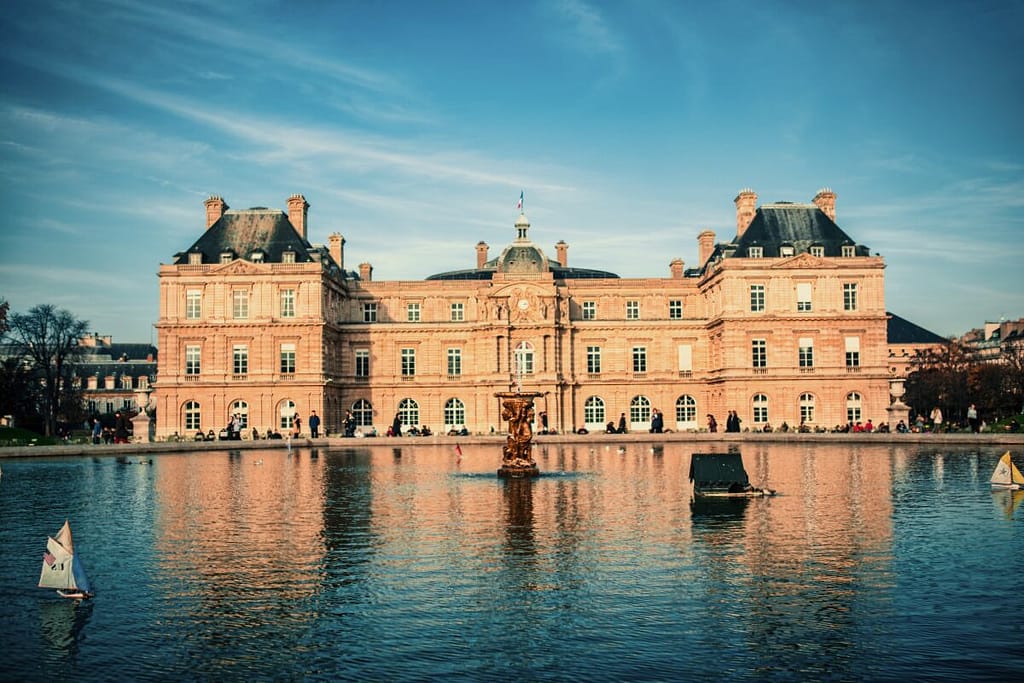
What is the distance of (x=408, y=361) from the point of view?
261 feet

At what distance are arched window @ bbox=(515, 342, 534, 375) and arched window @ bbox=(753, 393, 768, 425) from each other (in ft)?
56.1

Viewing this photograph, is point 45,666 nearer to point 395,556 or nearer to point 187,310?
point 395,556

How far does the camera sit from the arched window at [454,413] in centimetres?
7875

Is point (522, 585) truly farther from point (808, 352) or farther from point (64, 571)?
point (808, 352)

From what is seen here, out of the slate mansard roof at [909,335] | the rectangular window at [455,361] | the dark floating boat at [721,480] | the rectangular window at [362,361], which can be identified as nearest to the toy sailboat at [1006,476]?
the dark floating boat at [721,480]

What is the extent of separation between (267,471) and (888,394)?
2038 inches

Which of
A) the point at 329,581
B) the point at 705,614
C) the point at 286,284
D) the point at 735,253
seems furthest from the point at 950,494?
the point at 286,284

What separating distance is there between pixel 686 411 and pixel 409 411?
22041mm

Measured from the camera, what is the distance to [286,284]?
239 ft

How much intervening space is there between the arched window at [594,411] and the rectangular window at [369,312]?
62.6 feet

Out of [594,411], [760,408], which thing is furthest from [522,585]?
[594,411]

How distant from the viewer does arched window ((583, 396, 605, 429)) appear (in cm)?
7869

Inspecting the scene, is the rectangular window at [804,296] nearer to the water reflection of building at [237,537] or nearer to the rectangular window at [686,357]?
the rectangular window at [686,357]

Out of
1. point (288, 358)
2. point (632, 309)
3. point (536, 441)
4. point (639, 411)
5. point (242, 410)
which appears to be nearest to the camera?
point (536, 441)
